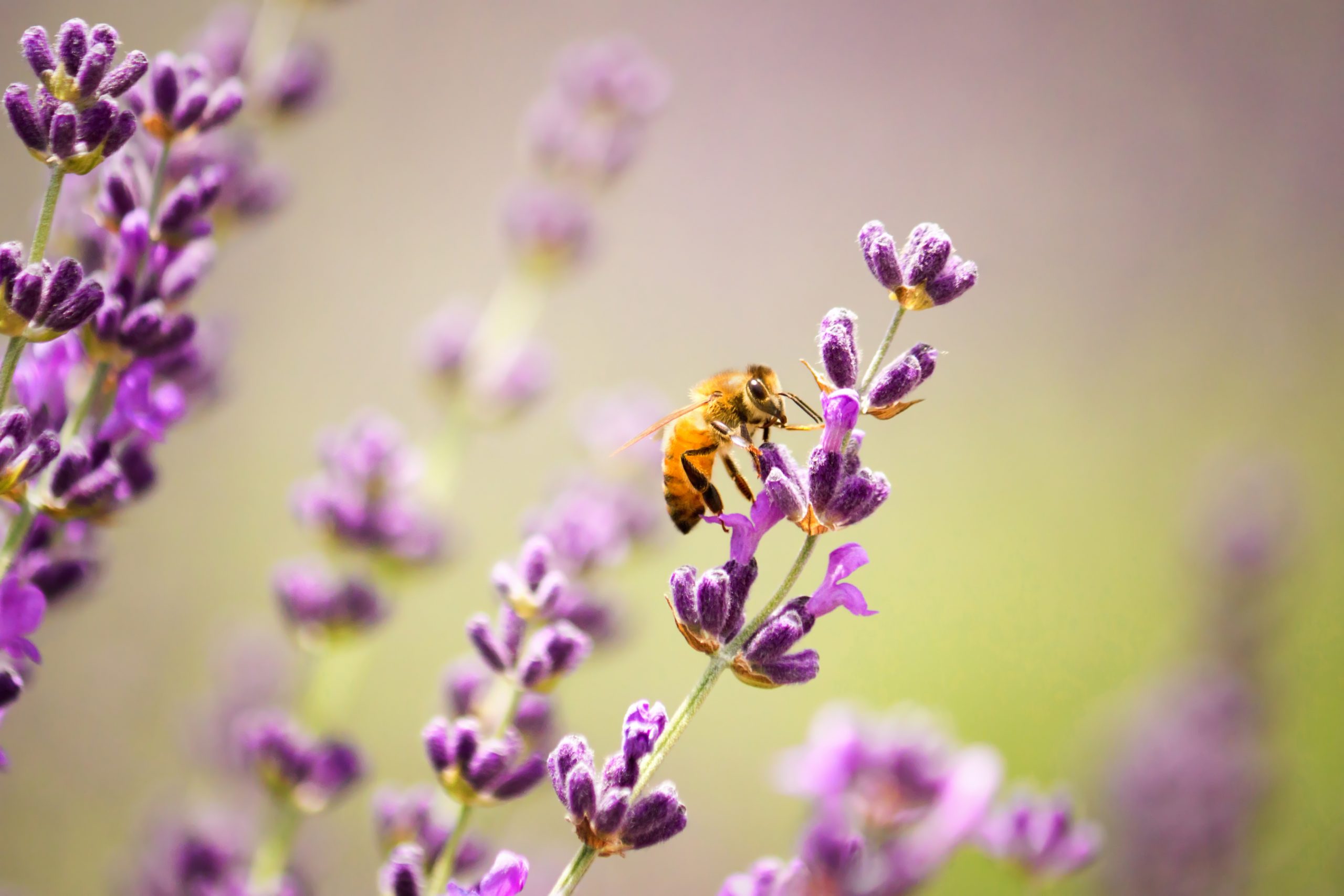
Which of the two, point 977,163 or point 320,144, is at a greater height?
point 977,163

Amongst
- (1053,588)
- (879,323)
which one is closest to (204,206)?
(879,323)

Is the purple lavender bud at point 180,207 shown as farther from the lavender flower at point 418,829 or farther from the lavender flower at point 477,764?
the lavender flower at point 418,829

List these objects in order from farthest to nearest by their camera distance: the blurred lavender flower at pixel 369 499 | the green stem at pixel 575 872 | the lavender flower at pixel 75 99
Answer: the blurred lavender flower at pixel 369 499
the lavender flower at pixel 75 99
the green stem at pixel 575 872

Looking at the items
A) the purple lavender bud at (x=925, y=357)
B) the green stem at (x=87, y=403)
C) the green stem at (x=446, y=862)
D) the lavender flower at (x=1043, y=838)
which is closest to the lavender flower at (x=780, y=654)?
the purple lavender bud at (x=925, y=357)

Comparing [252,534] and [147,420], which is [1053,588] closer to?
[252,534]

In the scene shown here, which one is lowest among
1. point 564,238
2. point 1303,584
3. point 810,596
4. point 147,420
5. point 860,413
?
point 147,420

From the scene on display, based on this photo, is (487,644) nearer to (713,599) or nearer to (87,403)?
(713,599)
